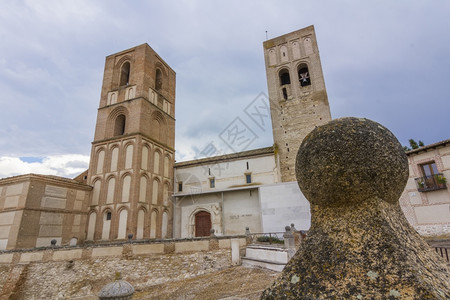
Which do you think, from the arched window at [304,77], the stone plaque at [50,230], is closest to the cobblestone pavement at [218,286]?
the stone plaque at [50,230]

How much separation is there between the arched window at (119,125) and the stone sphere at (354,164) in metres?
21.1

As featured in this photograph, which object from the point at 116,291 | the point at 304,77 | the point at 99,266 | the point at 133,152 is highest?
the point at 304,77

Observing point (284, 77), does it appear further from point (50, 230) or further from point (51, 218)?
point (50, 230)

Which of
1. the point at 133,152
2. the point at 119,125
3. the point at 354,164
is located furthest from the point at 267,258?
the point at 119,125

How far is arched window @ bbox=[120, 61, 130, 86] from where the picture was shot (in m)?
22.8

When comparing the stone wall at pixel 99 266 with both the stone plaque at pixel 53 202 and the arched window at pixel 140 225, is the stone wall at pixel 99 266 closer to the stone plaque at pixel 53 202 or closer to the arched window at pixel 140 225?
the stone plaque at pixel 53 202

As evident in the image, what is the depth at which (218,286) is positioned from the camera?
873 centimetres

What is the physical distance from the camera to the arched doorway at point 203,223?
65.5ft

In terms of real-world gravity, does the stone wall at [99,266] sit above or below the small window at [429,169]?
below

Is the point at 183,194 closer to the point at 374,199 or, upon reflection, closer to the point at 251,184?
the point at 251,184

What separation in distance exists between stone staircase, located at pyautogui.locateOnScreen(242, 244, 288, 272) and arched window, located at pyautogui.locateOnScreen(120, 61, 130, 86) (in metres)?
18.8

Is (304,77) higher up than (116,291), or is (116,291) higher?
(304,77)

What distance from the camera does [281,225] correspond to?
17.0 m

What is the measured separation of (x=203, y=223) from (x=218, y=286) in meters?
11.6
